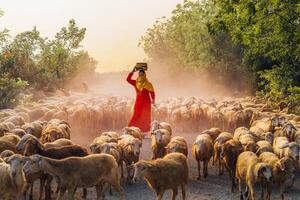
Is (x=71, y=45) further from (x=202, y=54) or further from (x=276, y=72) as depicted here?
(x=276, y=72)

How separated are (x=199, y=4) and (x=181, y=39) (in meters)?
6.54

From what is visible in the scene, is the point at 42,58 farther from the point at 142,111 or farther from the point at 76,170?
the point at 76,170

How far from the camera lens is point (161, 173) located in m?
9.90

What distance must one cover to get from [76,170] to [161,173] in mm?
1907

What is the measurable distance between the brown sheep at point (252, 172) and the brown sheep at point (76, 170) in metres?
3.12

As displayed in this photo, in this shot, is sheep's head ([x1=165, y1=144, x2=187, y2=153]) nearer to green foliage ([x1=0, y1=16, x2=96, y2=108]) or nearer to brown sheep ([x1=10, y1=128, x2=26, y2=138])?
brown sheep ([x1=10, y1=128, x2=26, y2=138])

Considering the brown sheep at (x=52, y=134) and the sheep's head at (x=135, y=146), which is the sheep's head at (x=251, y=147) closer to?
the sheep's head at (x=135, y=146)

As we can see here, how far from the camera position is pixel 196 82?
197 feet

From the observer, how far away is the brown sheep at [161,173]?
31.5 feet

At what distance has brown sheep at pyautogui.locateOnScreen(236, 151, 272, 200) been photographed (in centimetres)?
998

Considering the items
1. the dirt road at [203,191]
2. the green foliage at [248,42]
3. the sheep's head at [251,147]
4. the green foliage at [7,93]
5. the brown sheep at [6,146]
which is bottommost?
the dirt road at [203,191]

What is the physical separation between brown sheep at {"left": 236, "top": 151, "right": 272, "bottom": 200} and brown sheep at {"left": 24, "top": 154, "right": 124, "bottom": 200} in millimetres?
3120

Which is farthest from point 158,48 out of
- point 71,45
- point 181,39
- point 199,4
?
point 71,45

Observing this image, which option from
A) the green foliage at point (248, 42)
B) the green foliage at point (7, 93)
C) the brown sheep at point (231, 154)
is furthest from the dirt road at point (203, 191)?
the green foliage at point (7, 93)
